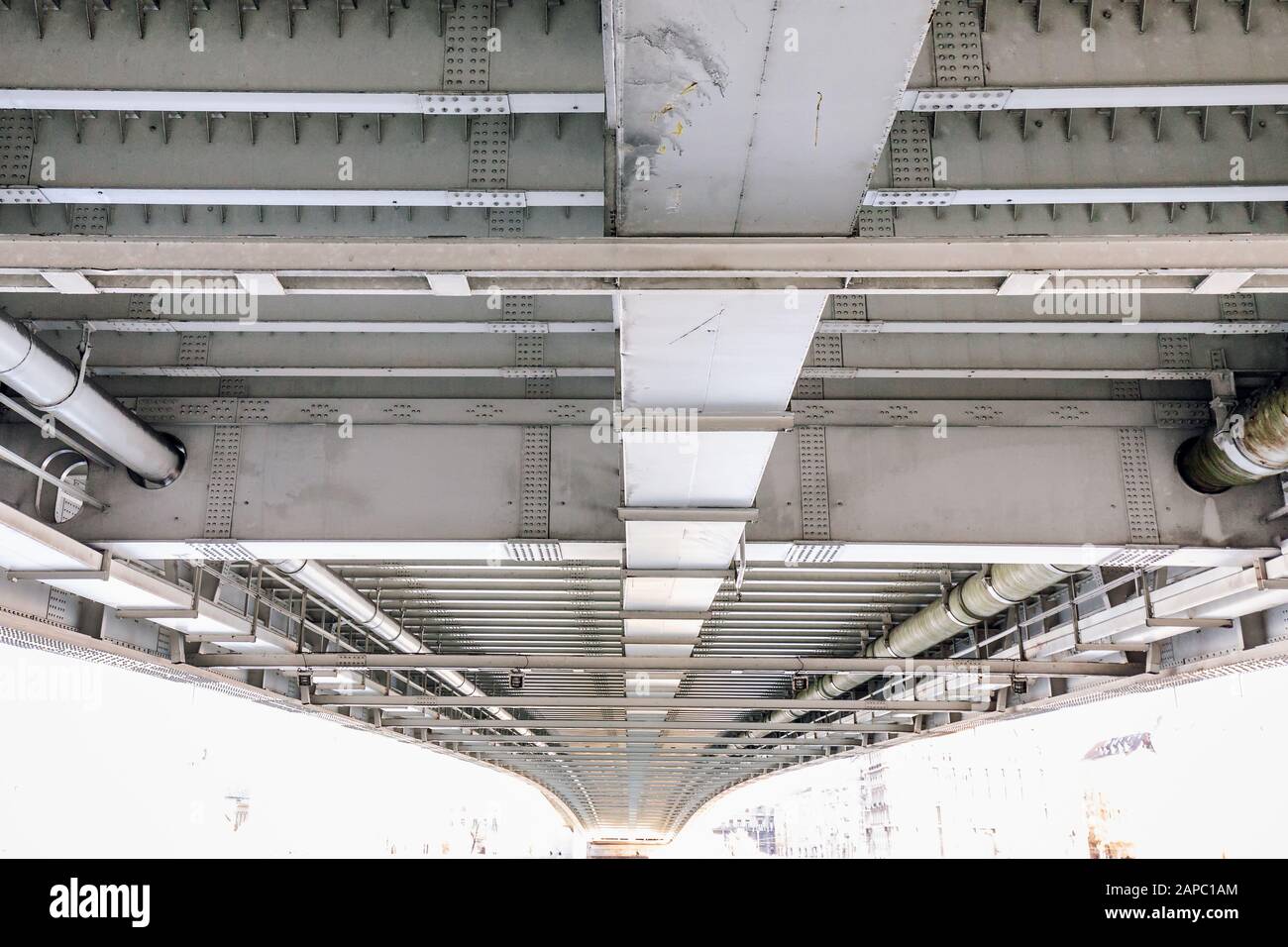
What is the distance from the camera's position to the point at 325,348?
248 inches

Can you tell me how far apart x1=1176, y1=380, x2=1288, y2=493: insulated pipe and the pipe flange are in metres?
7.84

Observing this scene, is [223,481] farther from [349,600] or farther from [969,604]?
[969,604]

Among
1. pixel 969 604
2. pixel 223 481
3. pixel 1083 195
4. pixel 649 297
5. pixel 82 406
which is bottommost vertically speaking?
pixel 969 604

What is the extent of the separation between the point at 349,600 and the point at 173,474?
372 cm

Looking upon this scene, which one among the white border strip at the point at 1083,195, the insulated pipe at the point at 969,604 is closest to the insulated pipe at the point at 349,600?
the white border strip at the point at 1083,195

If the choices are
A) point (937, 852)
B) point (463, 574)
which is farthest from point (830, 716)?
point (937, 852)

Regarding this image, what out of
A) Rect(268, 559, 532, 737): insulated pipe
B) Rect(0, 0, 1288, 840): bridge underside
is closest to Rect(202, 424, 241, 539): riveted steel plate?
Rect(0, 0, 1288, 840): bridge underside

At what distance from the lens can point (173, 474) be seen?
21.5 ft

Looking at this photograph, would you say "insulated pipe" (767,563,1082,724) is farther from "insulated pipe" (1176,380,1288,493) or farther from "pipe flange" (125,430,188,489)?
"pipe flange" (125,430,188,489)

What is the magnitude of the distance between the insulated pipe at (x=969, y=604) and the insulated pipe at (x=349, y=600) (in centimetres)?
649

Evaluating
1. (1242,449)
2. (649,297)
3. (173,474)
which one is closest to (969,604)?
(1242,449)

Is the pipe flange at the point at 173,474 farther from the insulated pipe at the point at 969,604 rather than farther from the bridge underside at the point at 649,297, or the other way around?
the insulated pipe at the point at 969,604

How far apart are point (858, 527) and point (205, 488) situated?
516 centimetres

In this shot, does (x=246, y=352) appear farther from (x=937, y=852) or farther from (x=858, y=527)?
(x=937, y=852)
